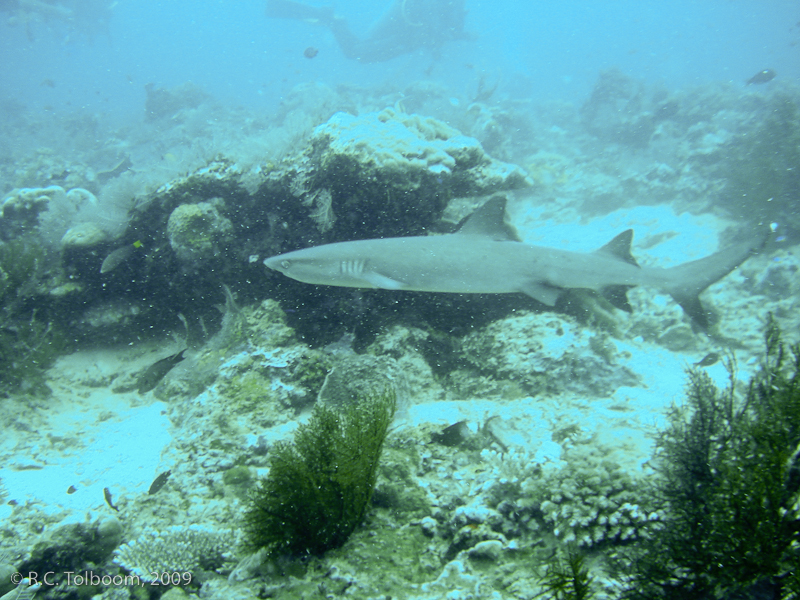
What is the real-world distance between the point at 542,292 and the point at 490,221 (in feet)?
3.64

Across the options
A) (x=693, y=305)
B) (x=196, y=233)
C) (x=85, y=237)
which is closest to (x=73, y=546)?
(x=196, y=233)

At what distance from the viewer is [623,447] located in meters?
2.48

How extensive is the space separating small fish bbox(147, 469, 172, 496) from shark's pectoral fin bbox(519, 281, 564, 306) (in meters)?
4.24

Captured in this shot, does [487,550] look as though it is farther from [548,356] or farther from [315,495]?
[548,356]

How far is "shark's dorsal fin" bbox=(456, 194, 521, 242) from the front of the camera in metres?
4.55

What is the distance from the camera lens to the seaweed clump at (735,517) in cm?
146

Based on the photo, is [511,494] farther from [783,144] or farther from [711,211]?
[783,144]

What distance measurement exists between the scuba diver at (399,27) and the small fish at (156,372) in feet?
122

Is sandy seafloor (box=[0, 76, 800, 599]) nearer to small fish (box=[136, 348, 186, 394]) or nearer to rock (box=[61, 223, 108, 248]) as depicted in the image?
small fish (box=[136, 348, 186, 394])

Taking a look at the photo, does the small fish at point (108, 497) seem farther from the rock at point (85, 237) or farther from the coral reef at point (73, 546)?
the rock at point (85, 237)

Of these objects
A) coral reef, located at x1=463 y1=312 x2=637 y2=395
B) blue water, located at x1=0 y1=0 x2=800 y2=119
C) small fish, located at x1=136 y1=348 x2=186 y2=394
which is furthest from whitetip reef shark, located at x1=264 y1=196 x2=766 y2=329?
blue water, located at x1=0 y1=0 x2=800 y2=119

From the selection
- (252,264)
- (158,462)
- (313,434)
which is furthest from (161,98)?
(313,434)

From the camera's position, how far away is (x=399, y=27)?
33375mm

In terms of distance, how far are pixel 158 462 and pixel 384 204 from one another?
4.12m
